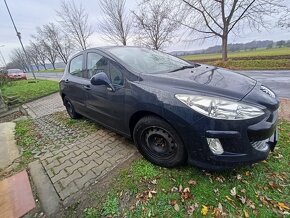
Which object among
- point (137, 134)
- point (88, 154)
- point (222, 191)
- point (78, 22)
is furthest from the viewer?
point (78, 22)

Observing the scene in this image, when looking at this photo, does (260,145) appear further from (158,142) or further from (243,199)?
(158,142)

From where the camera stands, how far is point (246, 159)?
6.66 feet

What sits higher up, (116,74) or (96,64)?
(96,64)

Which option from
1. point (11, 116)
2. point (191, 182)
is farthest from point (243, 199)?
point (11, 116)

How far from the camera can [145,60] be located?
312 cm

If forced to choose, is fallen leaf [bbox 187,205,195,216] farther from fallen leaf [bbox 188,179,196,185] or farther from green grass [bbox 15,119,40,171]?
green grass [bbox 15,119,40,171]

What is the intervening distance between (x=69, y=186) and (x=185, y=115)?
5.56 ft

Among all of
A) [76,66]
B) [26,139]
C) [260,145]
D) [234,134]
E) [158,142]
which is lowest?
[26,139]

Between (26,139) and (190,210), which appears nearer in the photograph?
(190,210)

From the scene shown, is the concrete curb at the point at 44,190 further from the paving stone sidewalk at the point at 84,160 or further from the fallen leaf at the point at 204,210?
the fallen leaf at the point at 204,210

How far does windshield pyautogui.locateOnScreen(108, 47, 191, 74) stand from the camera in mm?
2858

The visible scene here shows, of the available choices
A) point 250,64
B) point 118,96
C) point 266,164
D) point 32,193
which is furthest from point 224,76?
point 250,64

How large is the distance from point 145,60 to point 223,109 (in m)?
1.59

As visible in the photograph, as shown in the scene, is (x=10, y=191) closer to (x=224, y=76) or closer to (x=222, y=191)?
(x=222, y=191)
